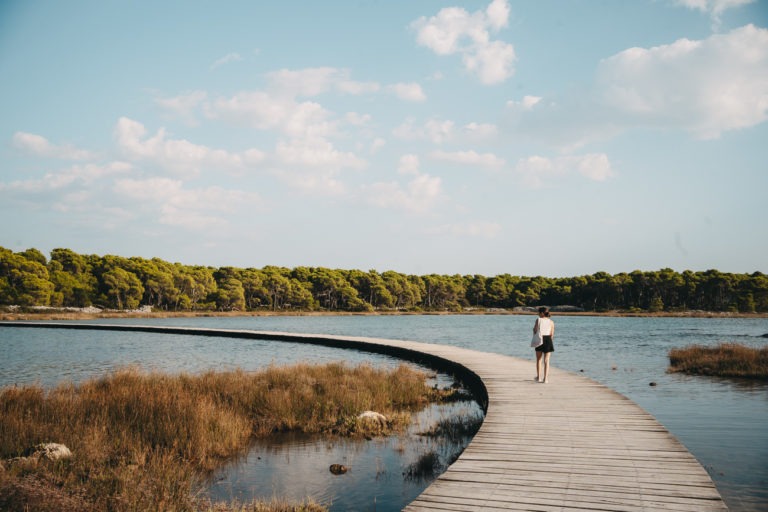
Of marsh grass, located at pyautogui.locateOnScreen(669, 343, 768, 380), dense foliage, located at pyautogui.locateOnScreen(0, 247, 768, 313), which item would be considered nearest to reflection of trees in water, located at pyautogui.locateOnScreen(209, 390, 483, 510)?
marsh grass, located at pyautogui.locateOnScreen(669, 343, 768, 380)

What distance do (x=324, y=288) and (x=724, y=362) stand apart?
87426mm

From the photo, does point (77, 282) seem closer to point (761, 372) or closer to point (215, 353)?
point (215, 353)

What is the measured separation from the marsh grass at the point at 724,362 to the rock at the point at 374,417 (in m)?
13.2

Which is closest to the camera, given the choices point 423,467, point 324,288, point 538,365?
point 423,467

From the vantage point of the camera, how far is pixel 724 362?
62.3ft

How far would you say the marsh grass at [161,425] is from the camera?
6105mm

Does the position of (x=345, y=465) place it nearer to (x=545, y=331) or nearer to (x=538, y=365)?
(x=545, y=331)

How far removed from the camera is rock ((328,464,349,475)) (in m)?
7.94

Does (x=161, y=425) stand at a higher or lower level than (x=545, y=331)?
lower

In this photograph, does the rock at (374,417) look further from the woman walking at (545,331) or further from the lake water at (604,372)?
the woman walking at (545,331)

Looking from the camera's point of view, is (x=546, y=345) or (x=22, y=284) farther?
(x=22, y=284)

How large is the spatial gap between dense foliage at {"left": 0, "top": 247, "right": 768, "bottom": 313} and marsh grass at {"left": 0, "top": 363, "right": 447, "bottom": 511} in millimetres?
64769

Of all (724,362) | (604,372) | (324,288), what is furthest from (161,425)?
(324,288)

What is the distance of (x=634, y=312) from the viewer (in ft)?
331
